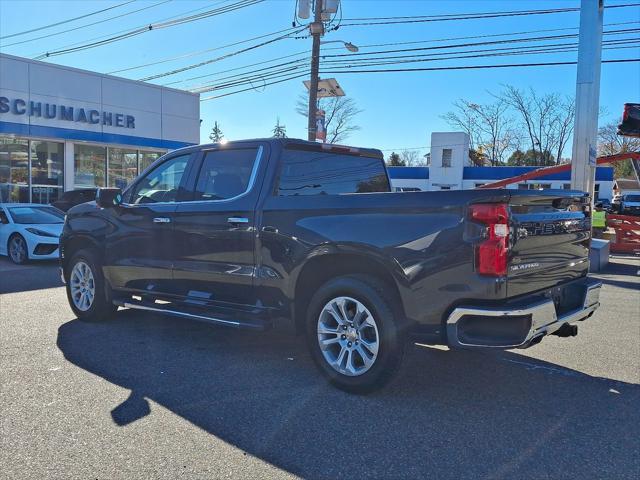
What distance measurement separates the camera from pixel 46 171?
18859 mm

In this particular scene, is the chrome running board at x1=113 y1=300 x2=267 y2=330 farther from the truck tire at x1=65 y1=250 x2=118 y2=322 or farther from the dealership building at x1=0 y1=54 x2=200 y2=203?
the dealership building at x1=0 y1=54 x2=200 y2=203

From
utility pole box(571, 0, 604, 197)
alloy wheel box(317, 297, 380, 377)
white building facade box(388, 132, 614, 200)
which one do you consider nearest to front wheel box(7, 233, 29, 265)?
alloy wheel box(317, 297, 380, 377)

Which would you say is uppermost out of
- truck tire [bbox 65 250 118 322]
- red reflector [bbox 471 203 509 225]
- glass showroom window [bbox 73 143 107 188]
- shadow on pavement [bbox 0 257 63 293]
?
glass showroom window [bbox 73 143 107 188]

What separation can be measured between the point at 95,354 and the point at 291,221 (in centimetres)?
233

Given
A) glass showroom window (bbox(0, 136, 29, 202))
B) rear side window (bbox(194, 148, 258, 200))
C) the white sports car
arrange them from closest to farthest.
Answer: rear side window (bbox(194, 148, 258, 200))
the white sports car
glass showroom window (bbox(0, 136, 29, 202))

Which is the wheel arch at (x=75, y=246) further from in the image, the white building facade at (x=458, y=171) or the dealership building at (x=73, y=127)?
the white building facade at (x=458, y=171)

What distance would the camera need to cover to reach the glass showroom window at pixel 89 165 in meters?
19.7

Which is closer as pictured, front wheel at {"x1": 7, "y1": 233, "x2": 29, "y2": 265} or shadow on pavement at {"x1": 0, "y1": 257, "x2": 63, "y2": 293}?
shadow on pavement at {"x1": 0, "y1": 257, "x2": 63, "y2": 293}

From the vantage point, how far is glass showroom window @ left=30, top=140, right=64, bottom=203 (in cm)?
1848

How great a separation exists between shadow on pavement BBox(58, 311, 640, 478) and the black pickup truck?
398 millimetres

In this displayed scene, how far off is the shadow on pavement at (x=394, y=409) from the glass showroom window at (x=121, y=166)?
16486 mm

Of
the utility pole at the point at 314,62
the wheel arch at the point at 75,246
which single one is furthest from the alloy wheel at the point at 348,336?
the utility pole at the point at 314,62

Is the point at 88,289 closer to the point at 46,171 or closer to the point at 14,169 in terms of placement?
the point at 14,169

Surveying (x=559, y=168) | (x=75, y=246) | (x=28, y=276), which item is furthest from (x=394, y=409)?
(x=559, y=168)
